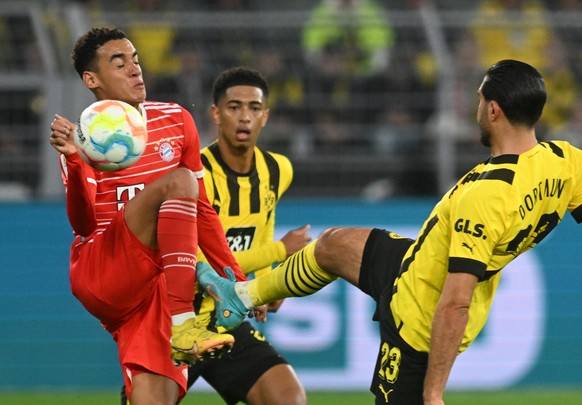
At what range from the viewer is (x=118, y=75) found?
6.08m

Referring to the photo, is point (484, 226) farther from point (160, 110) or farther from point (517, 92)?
point (160, 110)

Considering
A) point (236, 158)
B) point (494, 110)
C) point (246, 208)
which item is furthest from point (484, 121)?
point (236, 158)

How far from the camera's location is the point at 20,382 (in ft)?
32.6

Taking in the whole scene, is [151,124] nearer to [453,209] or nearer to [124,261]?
[124,261]

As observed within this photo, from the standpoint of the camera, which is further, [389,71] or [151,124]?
[389,71]

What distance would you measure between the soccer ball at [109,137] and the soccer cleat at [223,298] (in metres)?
0.75

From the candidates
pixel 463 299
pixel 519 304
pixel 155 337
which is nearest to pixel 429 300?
pixel 463 299

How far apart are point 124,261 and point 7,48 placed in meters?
5.23

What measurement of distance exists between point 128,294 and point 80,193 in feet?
1.89

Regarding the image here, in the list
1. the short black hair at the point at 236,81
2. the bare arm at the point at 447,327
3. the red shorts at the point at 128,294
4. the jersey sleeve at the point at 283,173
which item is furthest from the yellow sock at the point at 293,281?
the short black hair at the point at 236,81

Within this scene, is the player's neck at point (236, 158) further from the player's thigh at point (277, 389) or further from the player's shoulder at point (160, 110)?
the player's thigh at point (277, 389)

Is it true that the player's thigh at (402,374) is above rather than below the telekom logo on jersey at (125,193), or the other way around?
below

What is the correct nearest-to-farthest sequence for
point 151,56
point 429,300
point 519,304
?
point 429,300 < point 519,304 < point 151,56

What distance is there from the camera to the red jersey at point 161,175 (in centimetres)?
602
